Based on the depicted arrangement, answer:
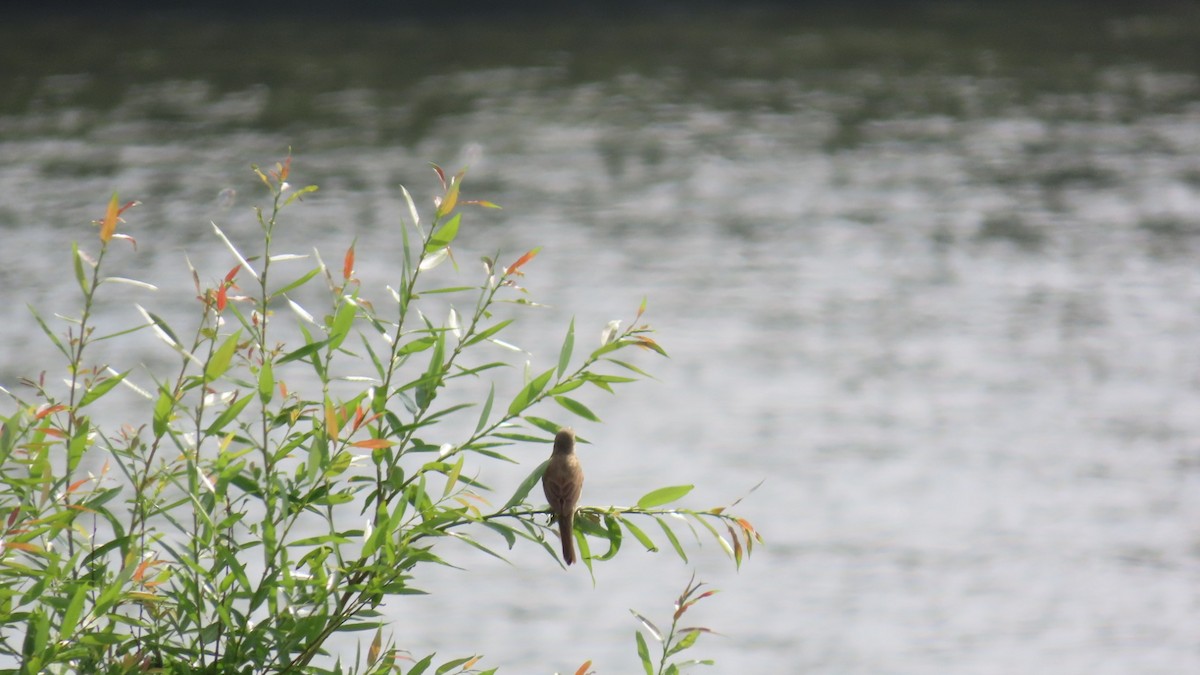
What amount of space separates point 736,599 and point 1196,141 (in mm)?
7818

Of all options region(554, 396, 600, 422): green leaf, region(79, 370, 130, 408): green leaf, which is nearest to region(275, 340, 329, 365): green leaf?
region(79, 370, 130, 408): green leaf

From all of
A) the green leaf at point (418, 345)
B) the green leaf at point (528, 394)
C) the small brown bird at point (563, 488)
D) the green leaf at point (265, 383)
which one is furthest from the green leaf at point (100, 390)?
the small brown bird at point (563, 488)

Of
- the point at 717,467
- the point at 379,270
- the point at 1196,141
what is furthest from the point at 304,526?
the point at 1196,141

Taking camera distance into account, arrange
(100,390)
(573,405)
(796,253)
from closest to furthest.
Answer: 1. (100,390)
2. (573,405)
3. (796,253)

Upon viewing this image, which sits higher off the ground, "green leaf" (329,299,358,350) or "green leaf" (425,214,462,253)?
"green leaf" (425,214,462,253)

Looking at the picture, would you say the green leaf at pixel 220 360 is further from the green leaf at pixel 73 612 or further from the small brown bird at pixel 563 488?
the small brown bird at pixel 563 488

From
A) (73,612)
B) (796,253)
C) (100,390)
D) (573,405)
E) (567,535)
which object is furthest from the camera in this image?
(796,253)

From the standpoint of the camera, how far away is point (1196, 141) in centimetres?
1220

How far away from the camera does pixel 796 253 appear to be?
32.9ft

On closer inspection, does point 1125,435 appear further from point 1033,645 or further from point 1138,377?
point 1033,645

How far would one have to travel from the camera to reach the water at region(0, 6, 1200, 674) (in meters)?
6.36

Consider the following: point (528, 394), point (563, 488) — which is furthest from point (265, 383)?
point (563, 488)

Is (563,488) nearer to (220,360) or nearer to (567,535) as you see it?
(567,535)

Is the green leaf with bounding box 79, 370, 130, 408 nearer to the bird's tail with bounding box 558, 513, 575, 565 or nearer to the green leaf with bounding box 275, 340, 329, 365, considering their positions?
the green leaf with bounding box 275, 340, 329, 365
